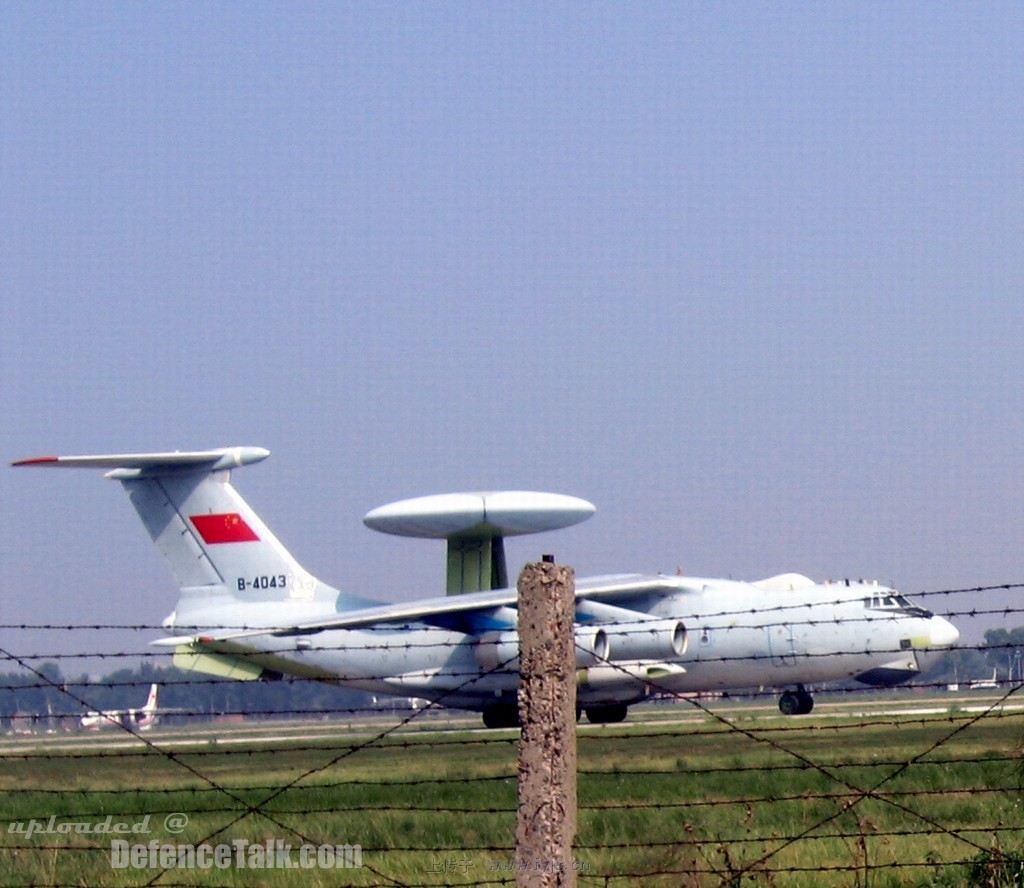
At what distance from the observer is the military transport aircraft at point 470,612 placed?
74.4 feet

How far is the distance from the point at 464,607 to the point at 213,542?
4.75 m

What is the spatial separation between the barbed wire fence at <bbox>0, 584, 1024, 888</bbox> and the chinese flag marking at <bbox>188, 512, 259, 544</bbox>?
9.36m

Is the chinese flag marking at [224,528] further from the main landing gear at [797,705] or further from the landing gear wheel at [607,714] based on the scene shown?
the main landing gear at [797,705]

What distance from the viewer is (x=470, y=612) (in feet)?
76.5

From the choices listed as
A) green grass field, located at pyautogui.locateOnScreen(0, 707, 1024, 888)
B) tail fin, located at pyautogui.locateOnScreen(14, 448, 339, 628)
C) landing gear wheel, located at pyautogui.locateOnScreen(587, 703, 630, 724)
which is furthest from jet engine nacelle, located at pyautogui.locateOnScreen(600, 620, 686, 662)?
green grass field, located at pyautogui.locateOnScreen(0, 707, 1024, 888)

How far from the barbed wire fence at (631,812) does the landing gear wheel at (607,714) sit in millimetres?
7832

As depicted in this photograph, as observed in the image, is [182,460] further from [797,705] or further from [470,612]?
[797,705]

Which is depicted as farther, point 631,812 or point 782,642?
point 782,642
